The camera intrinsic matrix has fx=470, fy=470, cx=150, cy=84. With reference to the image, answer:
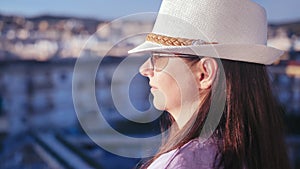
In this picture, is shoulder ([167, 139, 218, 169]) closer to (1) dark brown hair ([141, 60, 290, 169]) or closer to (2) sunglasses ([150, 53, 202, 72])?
(1) dark brown hair ([141, 60, 290, 169])

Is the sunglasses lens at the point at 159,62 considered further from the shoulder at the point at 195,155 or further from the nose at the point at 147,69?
the shoulder at the point at 195,155

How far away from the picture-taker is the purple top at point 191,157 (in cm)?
53

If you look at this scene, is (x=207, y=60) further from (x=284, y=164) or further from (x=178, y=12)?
(x=284, y=164)

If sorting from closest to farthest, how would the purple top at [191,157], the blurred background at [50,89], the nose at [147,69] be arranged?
the purple top at [191,157] → the nose at [147,69] → the blurred background at [50,89]

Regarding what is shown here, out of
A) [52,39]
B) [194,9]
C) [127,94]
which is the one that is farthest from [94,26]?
[194,9]

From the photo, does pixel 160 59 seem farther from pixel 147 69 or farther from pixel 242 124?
pixel 242 124

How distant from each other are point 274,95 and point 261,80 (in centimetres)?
5

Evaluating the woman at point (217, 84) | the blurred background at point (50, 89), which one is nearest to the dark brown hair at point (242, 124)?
the woman at point (217, 84)

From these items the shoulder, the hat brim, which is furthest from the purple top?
the hat brim

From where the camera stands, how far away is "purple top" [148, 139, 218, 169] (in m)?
0.53

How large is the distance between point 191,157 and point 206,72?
114mm

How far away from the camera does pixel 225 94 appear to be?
0.58m

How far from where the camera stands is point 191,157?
54cm

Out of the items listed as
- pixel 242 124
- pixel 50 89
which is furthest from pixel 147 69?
pixel 50 89
